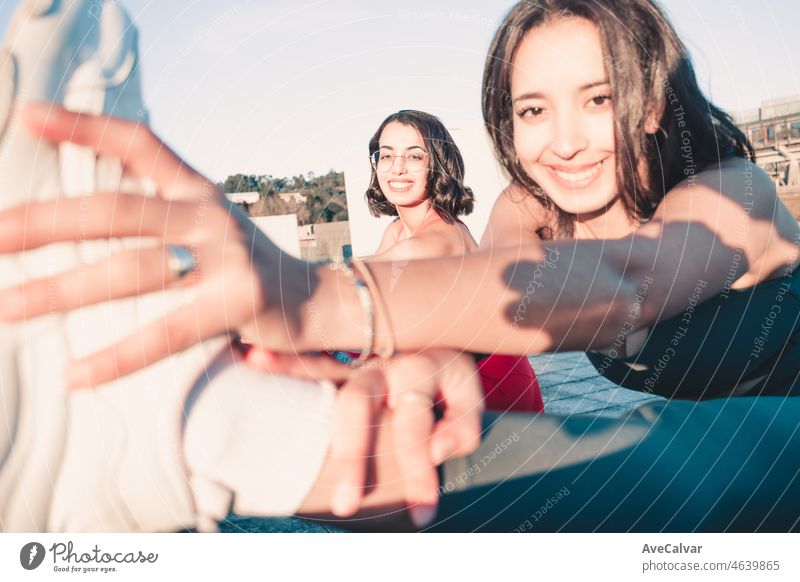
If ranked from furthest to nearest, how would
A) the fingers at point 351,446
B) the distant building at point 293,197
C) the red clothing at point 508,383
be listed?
the red clothing at point 508,383
the distant building at point 293,197
the fingers at point 351,446

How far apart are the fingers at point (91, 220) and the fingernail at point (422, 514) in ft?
0.96

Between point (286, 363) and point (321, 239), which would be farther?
point (321, 239)

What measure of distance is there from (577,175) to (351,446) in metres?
0.41

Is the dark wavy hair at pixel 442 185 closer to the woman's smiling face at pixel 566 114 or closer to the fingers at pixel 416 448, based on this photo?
the woman's smiling face at pixel 566 114

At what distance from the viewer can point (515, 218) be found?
84 cm

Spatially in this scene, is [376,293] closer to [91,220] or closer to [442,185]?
[91,220]

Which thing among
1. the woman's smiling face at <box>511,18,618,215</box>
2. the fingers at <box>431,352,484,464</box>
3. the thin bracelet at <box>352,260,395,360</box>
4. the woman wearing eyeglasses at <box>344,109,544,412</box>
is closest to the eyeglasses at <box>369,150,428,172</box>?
the woman wearing eyeglasses at <box>344,109,544,412</box>

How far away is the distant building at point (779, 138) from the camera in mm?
804

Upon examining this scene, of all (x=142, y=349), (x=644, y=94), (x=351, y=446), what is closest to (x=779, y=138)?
(x=644, y=94)

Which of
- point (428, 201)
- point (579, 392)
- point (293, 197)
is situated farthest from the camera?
point (579, 392)

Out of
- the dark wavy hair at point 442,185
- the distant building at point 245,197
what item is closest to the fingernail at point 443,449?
the distant building at point 245,197

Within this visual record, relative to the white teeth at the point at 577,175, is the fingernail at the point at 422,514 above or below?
below

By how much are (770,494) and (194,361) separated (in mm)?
484
